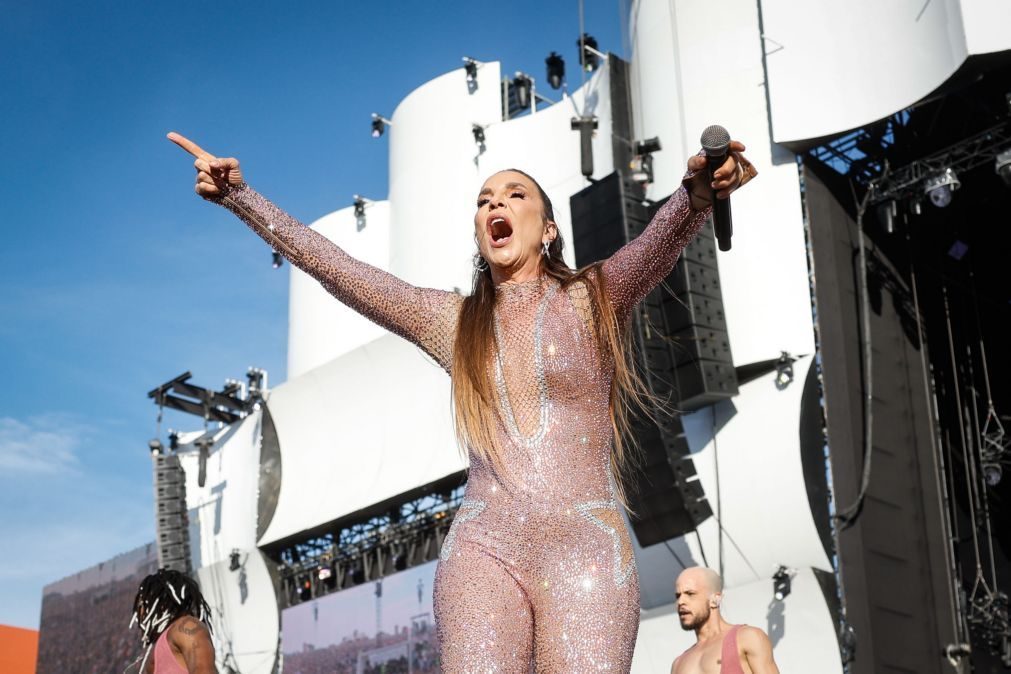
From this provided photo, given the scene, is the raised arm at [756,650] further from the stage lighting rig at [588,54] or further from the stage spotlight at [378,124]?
the stage spotlight at [378,124]

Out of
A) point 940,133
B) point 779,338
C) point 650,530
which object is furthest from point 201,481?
point 940,133

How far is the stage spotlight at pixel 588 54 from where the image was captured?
1536cm

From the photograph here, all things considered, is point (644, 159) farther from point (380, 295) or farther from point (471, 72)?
point (380, 295)

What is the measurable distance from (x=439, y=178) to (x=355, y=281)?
1711 cm

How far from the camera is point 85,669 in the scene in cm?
2153

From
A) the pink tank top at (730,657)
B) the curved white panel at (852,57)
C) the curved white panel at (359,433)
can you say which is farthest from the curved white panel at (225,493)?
the pink tank top at (730,657)

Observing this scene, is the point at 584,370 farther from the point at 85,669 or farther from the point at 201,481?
the point at 85,669

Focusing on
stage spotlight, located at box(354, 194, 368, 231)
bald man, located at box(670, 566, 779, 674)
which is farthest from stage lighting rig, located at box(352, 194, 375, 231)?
bald man, located at box(670, 566, 779, 674)

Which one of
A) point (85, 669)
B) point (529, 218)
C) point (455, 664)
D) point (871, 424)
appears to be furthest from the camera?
point (85, 669)

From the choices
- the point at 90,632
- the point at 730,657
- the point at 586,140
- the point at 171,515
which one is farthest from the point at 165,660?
the point at 90,632

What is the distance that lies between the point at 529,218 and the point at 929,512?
1092cm

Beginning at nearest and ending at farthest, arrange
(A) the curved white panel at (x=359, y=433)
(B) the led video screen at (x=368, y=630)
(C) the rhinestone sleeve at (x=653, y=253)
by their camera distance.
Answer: (C) the rhinestone sleeve at (x=653, y=253)
(B) the led video screen at (x=368, y=630)
(A) the curved white panel at (x=359, y=433)

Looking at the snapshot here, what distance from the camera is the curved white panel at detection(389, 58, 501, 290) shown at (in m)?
18.7

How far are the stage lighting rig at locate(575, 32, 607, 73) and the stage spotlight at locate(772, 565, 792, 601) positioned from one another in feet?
23.9
